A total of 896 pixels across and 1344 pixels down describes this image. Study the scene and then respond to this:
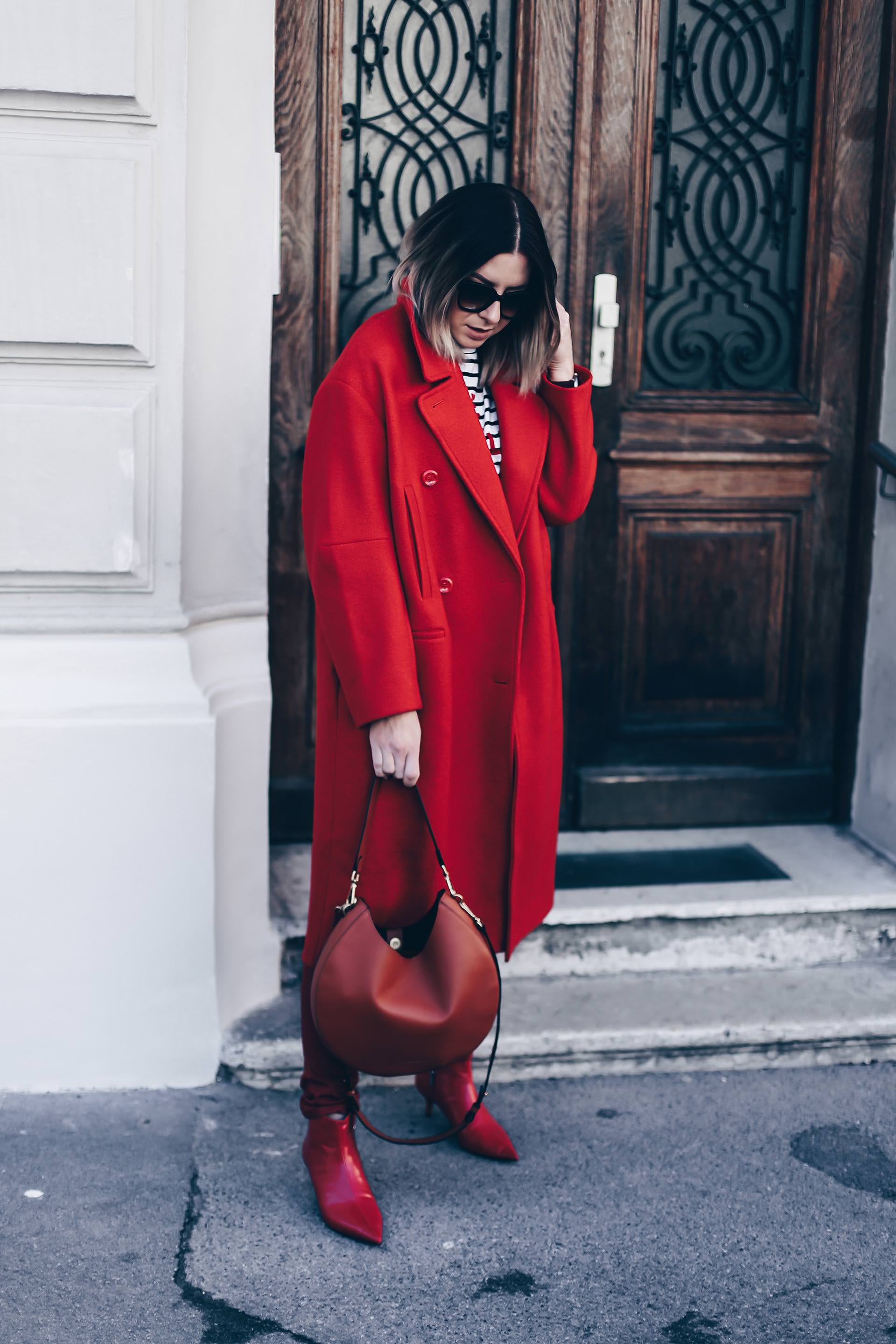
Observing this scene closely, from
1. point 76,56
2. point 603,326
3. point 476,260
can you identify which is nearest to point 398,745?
point 476,260

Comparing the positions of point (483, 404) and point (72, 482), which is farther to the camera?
point (72, 482)

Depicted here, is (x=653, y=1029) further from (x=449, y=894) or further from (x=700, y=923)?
(x=449, y=894)

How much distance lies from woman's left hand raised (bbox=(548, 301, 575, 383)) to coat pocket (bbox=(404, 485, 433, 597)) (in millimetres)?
383

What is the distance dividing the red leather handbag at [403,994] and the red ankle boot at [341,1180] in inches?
10.9

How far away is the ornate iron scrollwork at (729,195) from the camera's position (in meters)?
3.72

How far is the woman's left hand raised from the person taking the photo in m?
2.53

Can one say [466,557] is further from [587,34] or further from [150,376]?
[587,34]

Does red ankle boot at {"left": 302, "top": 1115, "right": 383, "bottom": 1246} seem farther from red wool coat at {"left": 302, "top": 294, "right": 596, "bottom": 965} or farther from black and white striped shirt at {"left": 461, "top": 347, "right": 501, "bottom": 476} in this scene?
black and white striped shirt at {"left": 461, "top": 347, "right": 501, "bottom": 476}

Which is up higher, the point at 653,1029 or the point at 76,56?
the point at 76,56

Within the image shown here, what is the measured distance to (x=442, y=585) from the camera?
2.49 m

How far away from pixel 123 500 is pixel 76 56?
92 centimetres

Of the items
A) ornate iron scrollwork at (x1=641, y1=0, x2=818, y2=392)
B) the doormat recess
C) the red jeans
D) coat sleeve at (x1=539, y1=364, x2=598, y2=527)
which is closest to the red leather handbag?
the red jeans

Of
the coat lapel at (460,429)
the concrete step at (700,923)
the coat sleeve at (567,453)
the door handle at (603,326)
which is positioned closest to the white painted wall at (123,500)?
the concrete step at (700,923)

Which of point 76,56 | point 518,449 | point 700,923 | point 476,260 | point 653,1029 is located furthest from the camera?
point 700,923
